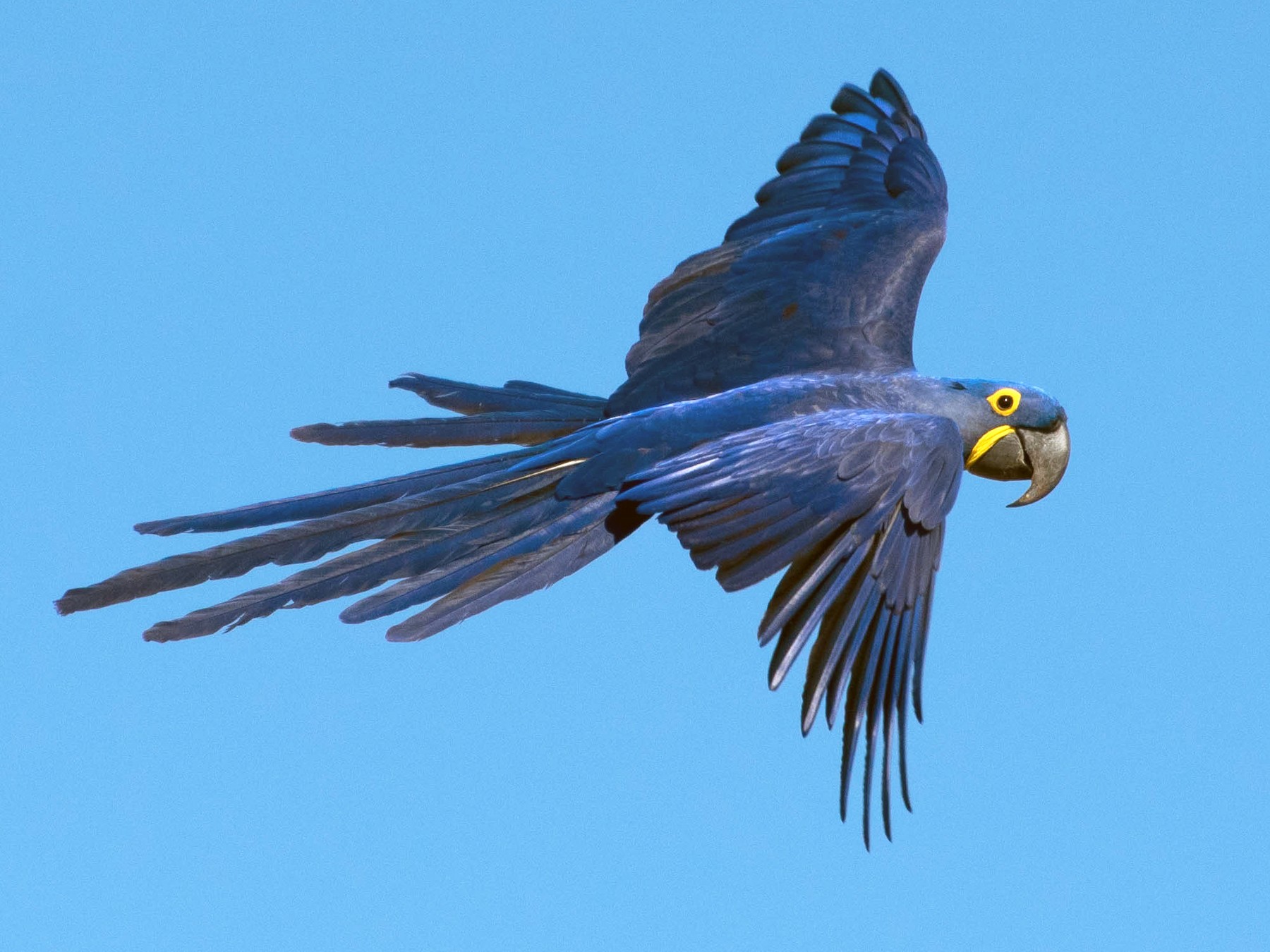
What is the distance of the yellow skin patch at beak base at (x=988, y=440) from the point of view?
6.01 m

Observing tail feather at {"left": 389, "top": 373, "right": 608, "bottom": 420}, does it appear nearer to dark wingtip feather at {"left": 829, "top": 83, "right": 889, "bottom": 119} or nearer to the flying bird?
the flying bird

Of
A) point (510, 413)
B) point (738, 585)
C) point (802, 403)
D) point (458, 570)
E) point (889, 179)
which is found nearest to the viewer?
point (738, 585)

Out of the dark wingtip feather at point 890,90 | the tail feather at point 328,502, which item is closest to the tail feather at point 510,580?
the tail feather at point 328,502

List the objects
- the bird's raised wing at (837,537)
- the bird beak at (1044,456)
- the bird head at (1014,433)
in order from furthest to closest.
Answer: the bird beak at (1044,456), the bird head at (1014,433), the bird's raised wing at (837,537)

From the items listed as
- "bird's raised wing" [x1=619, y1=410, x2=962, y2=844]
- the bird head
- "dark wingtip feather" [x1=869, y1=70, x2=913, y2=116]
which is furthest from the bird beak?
"dark wingtip feather" [x1=869, y1=70, x2=913, y2=116]

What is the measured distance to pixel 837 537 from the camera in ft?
16.2

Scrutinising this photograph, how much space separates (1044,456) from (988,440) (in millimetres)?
241

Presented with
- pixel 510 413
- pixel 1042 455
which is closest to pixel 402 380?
pixel 510 413

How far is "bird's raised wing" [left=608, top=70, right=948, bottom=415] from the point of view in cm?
608

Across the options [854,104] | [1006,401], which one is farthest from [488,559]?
[854,104]

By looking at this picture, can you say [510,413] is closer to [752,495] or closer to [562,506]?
[562,506]

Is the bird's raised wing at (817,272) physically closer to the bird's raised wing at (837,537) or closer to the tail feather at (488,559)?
the tail feather at (488,559)

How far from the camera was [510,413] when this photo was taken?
19.5 ft

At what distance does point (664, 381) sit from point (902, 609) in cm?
Answer: 146
